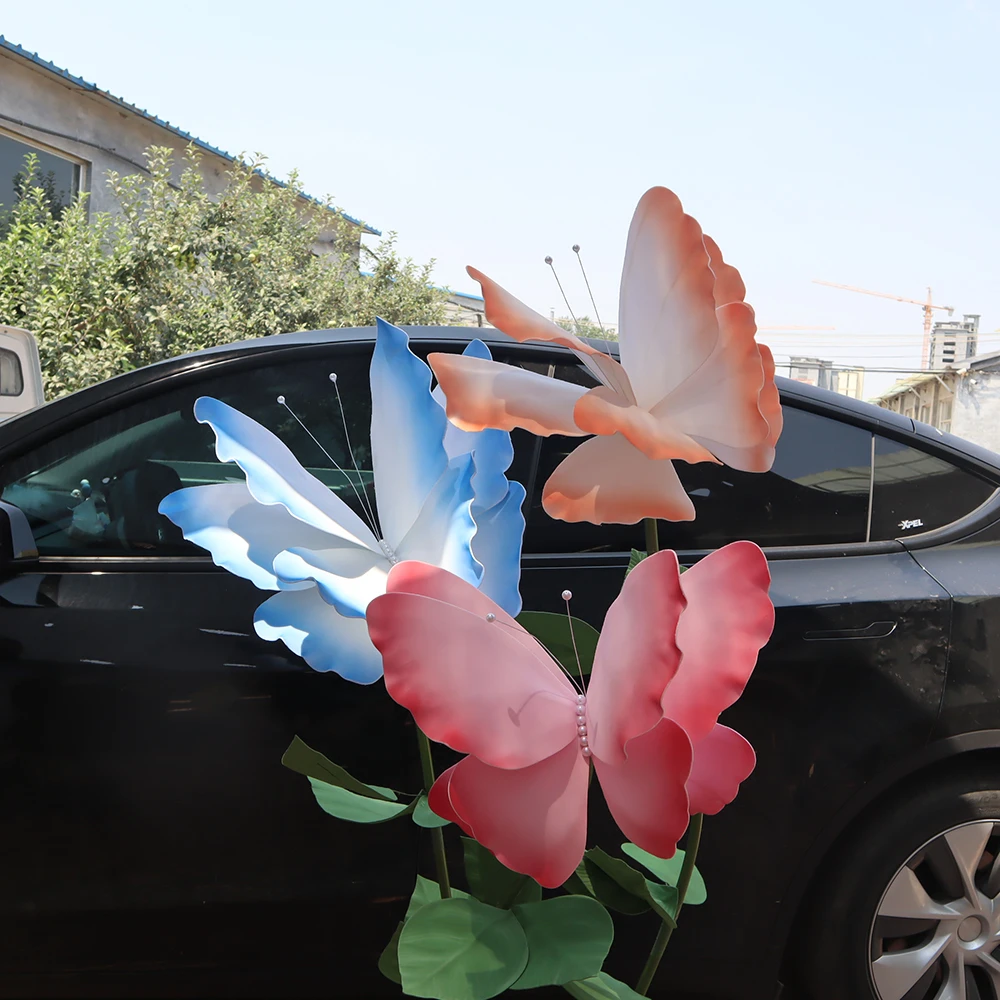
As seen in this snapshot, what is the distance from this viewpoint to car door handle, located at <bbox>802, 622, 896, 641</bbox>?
1933 millimetres

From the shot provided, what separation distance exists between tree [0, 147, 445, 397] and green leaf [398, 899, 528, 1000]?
730 centimetres

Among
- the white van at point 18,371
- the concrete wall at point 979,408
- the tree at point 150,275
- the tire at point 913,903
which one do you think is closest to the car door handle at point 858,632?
the tire at point 913,903

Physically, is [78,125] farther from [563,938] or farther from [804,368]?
[563,938]

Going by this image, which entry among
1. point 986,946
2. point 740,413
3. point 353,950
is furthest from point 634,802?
point 986,946

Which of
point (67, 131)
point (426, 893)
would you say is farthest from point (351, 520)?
point (67, 131)

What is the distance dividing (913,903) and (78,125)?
32.6ft

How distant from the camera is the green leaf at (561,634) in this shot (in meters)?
0.63

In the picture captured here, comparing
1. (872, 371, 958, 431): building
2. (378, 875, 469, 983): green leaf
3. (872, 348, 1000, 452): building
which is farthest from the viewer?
(872, 371, 958, 431): building

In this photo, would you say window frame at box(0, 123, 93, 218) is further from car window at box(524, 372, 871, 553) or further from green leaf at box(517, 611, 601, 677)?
green leaf at box(517, 611, 601, 677)

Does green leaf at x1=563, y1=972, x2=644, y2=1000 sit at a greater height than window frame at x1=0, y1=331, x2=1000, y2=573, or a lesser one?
lesser

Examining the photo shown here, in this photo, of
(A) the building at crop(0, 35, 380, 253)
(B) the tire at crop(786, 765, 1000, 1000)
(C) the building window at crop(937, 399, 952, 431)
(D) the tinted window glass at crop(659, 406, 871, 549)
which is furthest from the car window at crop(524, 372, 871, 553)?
(C) the building window at crop(937, 399, 952, 431)

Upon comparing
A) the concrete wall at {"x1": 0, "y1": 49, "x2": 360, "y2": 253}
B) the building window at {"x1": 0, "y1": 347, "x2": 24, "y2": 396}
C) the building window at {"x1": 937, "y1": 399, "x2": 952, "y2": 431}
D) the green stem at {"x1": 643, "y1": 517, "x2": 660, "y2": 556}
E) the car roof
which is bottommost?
the green stem at {"x1": 643, "y1": 517, "x2": 660, "y2": 556}

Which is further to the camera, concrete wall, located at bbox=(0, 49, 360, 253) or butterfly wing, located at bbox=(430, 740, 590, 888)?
concrete wall, located at bbox=(0, 49, 360, 253)

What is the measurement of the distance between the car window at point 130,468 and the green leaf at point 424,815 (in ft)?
4.63
